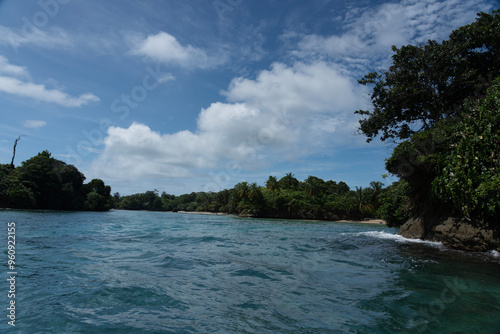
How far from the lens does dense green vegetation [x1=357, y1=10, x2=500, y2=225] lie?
10883 millimetres

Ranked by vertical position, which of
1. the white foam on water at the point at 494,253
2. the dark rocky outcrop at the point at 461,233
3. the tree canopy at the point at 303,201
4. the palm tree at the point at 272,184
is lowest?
the white foam on water at the point at 494,253

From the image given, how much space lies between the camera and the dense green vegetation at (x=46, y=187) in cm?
4788

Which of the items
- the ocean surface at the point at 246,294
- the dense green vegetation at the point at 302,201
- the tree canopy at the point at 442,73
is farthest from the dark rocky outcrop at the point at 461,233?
the dense green vegetation at the point at 302,201

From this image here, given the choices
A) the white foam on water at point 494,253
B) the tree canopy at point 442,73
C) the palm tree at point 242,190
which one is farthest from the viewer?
the palm tree at point 242,190

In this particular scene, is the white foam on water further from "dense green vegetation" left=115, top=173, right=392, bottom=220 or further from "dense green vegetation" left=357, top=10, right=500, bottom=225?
"dense green vegetation" left=115, top=173, right=392, bottom=220

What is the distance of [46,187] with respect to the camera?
2279 inches

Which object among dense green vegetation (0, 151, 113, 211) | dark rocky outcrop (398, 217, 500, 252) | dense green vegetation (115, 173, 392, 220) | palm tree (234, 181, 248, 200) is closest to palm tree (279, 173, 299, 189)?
dense green vegetation (115, 173, 392, 220)

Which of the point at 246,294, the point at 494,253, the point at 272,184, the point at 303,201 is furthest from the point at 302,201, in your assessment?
the point at 246,294

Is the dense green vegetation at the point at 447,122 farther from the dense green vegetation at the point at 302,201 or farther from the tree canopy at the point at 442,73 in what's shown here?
the dense green vegetation at the point at 302,201

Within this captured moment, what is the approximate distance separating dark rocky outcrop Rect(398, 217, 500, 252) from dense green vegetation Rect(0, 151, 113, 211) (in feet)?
191

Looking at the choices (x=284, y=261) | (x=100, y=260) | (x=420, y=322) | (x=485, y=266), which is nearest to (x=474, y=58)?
(x=485, y=266)

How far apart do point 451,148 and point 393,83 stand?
8.20 metres

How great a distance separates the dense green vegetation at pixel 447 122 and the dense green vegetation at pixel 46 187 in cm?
5584

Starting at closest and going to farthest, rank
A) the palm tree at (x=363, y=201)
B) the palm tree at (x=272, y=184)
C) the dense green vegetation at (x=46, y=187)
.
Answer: the dense green vegetation at (x=46, y=187), the palm tree at (x=363, y=201), the palm tree at (x=272, y=184)
